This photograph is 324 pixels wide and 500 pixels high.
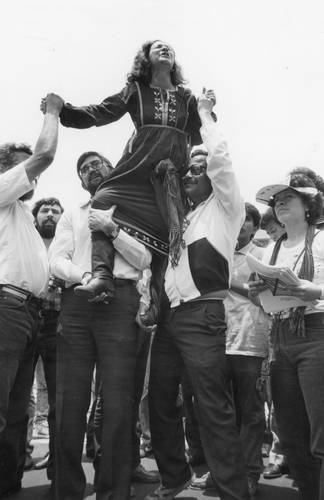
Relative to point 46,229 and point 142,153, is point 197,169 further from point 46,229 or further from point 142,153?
point 46,229

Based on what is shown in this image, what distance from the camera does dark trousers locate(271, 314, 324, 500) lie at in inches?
110

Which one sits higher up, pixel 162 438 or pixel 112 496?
pixel 162 438

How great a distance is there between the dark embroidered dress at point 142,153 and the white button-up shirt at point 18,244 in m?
0.44

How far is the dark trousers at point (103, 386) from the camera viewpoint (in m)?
2.83

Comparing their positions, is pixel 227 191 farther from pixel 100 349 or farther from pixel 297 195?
pixel 100 349

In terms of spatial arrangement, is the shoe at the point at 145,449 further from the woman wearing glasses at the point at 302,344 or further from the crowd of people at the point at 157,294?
the woman wearing glasses at the point at 302,344

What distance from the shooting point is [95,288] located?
2.85 m

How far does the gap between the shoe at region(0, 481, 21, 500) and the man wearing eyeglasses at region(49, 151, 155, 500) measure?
718 millimetres

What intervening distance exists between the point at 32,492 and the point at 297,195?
99.4 inches

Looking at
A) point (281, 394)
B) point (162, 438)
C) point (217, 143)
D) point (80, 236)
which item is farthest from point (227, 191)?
point (162, 438)

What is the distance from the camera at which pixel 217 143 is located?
3029 mm

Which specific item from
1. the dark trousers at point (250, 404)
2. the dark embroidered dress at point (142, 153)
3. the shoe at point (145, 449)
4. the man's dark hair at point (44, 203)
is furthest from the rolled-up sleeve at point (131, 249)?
the shoe at point (145, 449)

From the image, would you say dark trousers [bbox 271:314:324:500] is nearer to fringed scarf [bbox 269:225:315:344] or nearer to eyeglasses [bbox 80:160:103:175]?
fringed scarf [bbox 269:225:315:344]

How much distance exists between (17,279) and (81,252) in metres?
0.43
